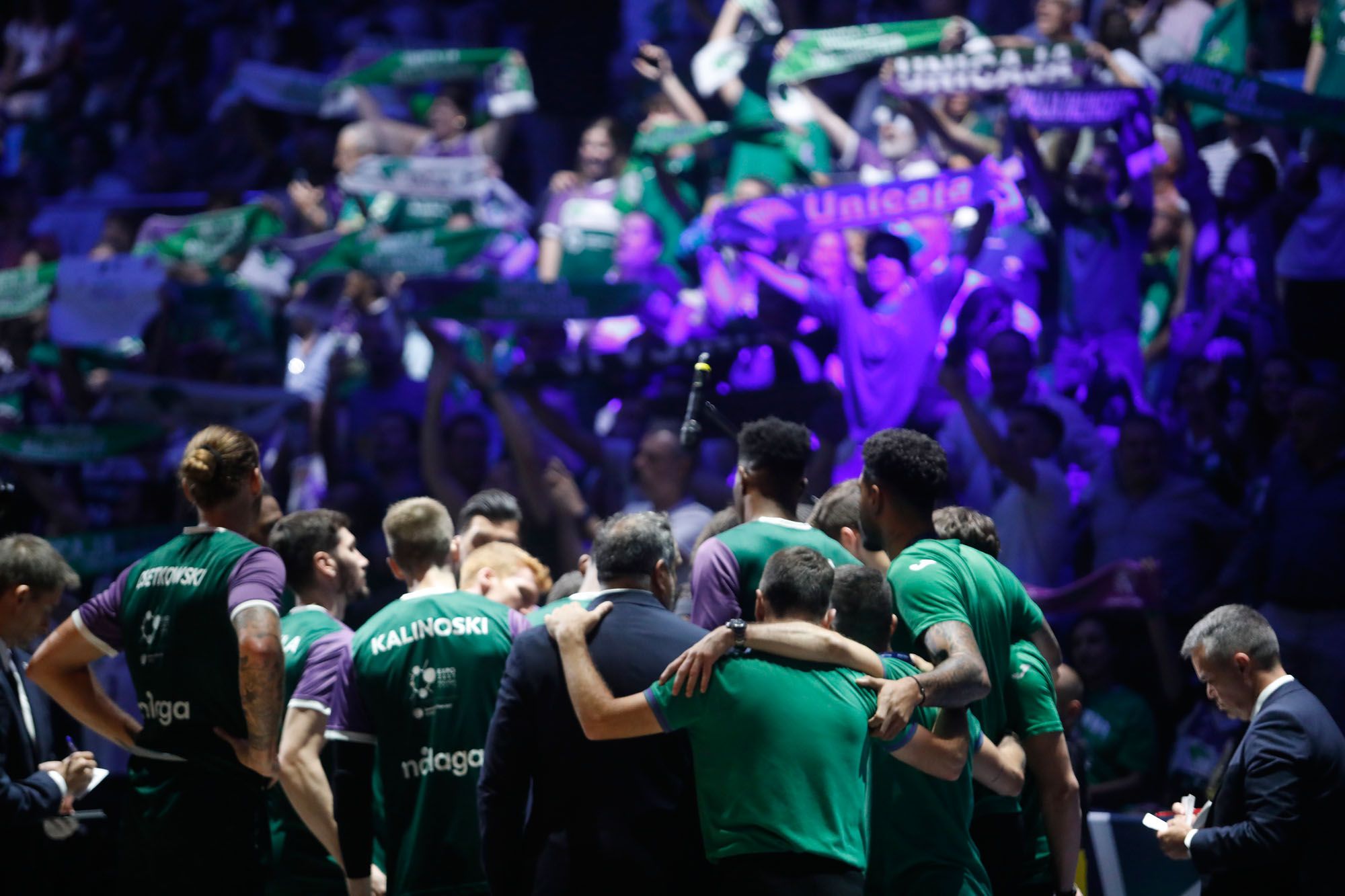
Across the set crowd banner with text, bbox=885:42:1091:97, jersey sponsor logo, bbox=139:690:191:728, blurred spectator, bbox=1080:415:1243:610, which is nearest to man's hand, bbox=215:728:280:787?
jersey sponsor logo, bbox=139:690:191:728

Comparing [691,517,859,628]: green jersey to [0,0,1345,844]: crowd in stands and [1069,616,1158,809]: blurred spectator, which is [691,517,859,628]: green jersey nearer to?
[0,0,1345,844]: crowd in stands

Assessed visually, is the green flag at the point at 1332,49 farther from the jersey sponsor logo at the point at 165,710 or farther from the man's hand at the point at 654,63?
the jersey sponsor logo at the point at 165,710

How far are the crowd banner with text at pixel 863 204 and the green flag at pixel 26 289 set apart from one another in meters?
4.41

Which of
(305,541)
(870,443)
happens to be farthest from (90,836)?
(870,443)

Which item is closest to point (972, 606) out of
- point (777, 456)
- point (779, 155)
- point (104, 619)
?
point (777, 456)

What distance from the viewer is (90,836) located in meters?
7.60

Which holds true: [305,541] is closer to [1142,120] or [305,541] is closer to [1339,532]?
[1339,532]

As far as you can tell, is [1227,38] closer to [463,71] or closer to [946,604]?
[463,71]

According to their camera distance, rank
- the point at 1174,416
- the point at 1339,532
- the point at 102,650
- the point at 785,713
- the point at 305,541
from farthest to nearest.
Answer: the point at 1174,416
the point at 1339,532
the point at 305,541
the point at 102,650
the point at 785,713

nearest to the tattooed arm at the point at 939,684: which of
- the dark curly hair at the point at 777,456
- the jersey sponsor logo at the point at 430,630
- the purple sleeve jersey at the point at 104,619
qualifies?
the dark curly hair at the point at 777,456

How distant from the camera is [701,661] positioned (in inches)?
144

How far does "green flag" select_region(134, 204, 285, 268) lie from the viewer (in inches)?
408

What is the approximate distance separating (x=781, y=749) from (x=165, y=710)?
6.09 ft

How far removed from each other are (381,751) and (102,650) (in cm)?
86
